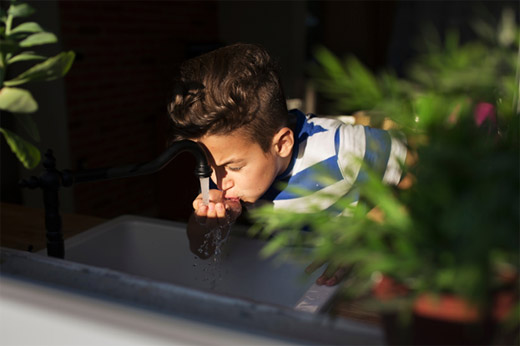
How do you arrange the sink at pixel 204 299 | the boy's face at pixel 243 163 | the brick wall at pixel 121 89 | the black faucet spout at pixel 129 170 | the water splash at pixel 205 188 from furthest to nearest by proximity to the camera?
the brick wall at pixel 121 89 → the boy's face at pixel 243 163 → the water splash at pixel 205 188 → the black faucet spout at pixel 129 170 → the sink at pixel 204 299

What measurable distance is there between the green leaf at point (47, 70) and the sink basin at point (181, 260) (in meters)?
0.68

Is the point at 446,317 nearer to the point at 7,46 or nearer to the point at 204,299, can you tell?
the point at 204,299

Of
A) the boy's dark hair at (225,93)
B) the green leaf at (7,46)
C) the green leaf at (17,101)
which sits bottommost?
the boy's dark hair at (225,93)

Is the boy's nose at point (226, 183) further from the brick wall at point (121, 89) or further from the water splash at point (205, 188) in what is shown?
the brick wall at point (121, 89)

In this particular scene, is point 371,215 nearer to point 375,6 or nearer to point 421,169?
point 421,169

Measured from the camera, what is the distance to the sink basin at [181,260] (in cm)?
119

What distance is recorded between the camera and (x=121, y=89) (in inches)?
121

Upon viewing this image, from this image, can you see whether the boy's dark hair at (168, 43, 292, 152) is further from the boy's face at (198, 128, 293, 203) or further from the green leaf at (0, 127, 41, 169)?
the green leaf at (0, 127, 41, 169)

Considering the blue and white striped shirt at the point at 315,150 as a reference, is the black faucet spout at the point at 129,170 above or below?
above

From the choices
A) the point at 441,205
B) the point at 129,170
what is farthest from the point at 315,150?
the point at 441,205

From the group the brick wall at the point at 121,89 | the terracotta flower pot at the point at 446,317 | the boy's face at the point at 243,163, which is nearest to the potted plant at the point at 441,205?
the terracotta flower pot at the point at 446,317

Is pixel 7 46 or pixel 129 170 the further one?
pixel 129 170

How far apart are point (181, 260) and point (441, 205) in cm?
101

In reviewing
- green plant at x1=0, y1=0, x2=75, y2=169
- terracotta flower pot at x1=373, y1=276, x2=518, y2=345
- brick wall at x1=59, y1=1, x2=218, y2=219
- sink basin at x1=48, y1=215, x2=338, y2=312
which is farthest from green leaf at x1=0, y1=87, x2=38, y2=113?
brick wall at x1=59, y1=1, x2=218, y2=219
